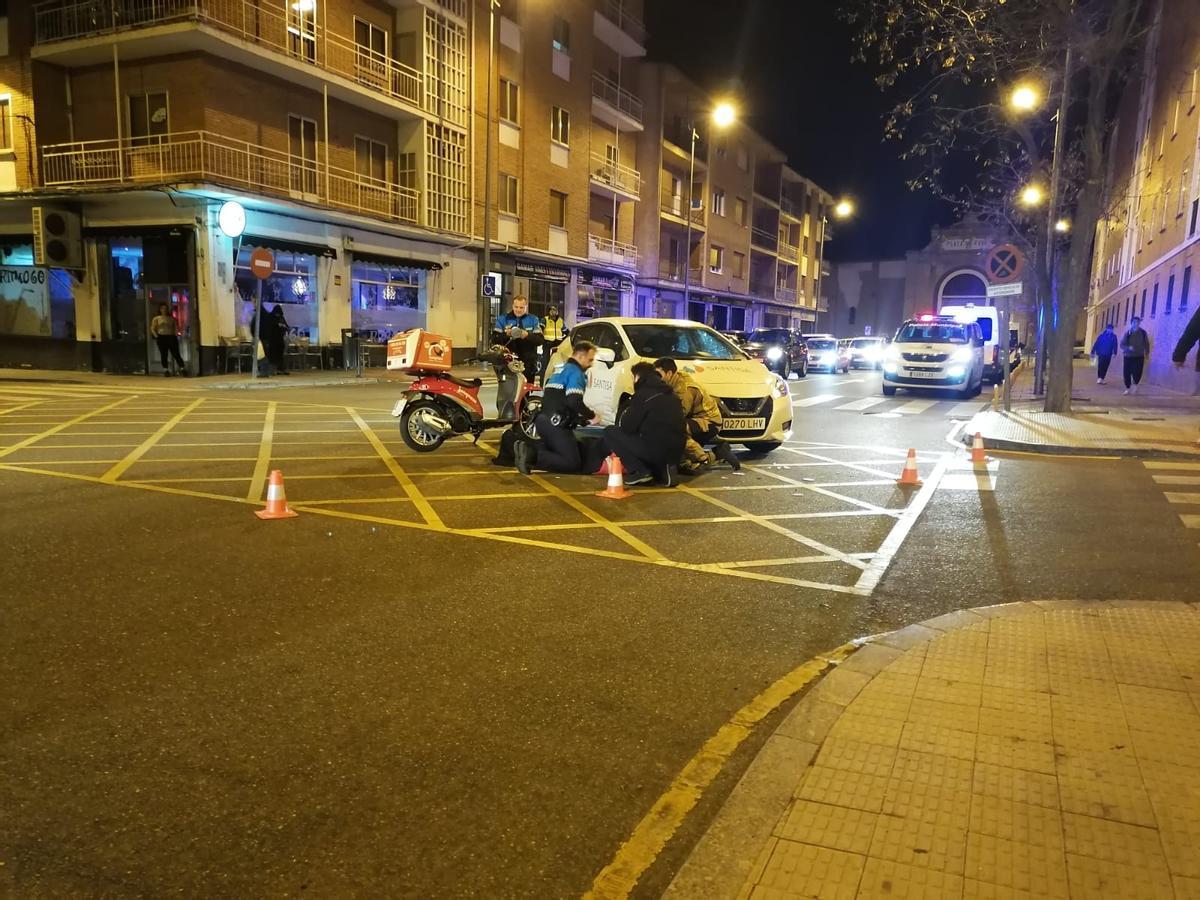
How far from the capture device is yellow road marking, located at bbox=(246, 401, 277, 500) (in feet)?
26.4

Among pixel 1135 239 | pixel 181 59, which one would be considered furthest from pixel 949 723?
pixel 1135 239

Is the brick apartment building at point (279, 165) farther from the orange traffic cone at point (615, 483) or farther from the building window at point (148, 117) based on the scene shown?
the orange traffic cone at point (615, 483)

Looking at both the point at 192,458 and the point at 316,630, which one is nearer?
the point at 316,630

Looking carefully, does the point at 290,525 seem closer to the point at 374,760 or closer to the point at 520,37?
the point at 374,760

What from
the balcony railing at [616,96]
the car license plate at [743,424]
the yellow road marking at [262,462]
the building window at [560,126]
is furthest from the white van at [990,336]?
the yellow road marking at [262,462]

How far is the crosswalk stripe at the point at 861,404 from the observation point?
60.6ft

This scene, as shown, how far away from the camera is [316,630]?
4609 mm

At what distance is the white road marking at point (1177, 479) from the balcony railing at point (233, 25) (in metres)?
21.5

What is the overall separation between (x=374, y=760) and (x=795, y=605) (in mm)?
2866

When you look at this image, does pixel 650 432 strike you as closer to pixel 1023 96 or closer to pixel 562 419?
pixel 562 419

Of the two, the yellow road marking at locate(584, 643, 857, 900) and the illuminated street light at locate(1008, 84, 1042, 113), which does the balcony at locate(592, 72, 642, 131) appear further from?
the yellow road marking at locate(584, 643, 857, 900)

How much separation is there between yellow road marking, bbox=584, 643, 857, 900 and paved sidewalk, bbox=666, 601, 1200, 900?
0.16 metres

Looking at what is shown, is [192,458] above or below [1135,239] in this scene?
below

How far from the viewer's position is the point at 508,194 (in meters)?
31.3
